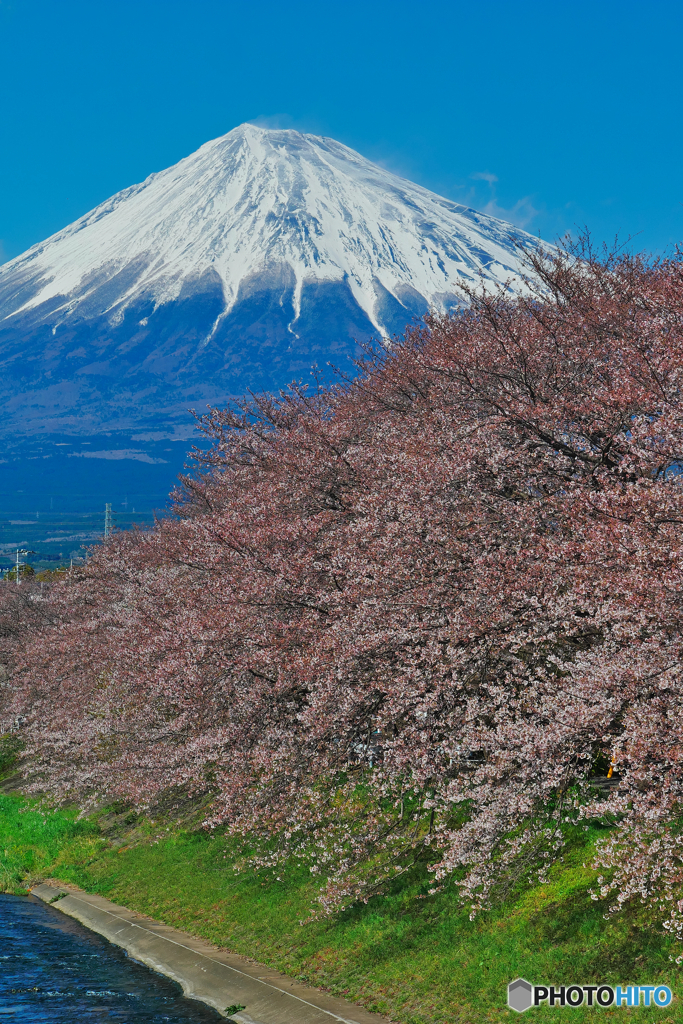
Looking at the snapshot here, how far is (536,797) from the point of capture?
12047 mm

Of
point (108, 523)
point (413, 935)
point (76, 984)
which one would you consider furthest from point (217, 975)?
point (108, 523)

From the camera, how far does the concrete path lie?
13.9m

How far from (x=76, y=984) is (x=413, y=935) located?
7.37 m

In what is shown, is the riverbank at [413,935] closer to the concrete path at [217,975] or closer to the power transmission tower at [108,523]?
the concrete path at [217,975]

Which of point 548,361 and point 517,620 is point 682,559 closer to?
point 517,620

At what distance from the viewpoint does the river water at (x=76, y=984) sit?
15498mm

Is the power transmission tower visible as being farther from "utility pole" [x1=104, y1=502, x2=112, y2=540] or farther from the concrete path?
the concrete path

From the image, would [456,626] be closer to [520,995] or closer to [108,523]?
[520,995]

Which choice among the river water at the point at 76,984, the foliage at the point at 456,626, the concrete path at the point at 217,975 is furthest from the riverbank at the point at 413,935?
the river water at the point at 76,984

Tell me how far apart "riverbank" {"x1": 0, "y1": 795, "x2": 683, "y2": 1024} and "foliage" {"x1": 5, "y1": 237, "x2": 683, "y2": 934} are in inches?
20.7

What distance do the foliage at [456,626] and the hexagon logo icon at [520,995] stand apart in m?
1.34

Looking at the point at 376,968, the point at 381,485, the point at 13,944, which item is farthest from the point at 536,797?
the point at 13,944

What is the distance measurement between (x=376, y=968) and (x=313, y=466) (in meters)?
9.22

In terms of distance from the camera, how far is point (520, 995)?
1168cm
